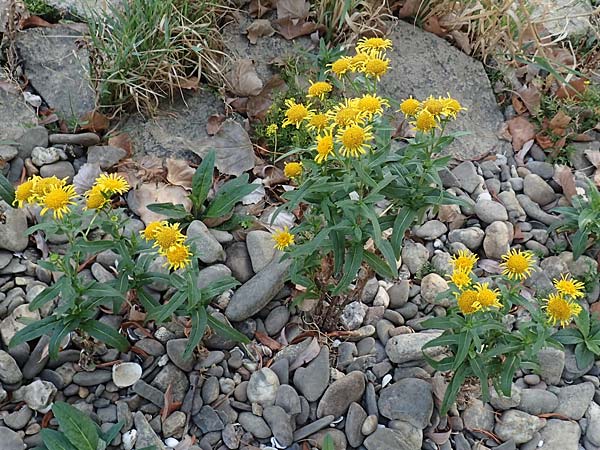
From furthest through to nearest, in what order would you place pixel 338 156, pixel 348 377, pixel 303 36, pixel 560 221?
pixel 303 36, pixel 560 221, pixel 348 377, pixel 338 156

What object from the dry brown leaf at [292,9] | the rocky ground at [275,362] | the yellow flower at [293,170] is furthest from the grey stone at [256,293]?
the dry brown leaf at [292,9]

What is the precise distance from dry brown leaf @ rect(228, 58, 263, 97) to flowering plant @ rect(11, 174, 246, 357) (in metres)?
1.13

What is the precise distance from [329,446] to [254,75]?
174 cm

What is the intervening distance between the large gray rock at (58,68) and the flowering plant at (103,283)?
991 mm

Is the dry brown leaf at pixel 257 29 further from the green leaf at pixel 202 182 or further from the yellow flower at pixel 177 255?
the yellow flower at pixel 177 255

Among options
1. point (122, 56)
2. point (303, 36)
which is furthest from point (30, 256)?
point (303, 36)

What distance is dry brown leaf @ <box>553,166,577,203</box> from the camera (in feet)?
9.97

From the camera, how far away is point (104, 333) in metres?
2.23

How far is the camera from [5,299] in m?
2.43

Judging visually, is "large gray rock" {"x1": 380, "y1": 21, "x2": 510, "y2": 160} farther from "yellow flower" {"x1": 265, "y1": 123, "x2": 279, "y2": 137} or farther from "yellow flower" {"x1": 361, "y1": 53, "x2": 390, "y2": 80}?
"yellow flower" {"x1": 361, "y1": 53, "x2": 390, "y2": 80}

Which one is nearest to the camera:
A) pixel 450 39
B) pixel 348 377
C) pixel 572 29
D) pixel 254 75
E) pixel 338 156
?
pixel 338 156

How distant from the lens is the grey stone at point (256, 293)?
8.17 feet

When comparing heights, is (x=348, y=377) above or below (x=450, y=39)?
below

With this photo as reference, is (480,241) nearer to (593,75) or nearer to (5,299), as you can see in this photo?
(593,75)
